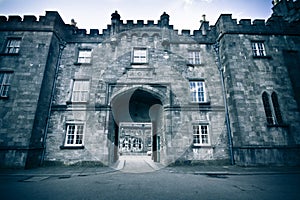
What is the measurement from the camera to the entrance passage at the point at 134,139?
101 ft

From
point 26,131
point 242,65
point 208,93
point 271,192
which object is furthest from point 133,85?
point 271,192

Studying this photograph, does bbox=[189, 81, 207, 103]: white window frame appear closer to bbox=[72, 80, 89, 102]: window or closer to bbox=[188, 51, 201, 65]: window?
bbox=[188, 51, 201, 65]: window

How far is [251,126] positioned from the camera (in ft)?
33.1

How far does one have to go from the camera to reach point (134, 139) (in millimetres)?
31516

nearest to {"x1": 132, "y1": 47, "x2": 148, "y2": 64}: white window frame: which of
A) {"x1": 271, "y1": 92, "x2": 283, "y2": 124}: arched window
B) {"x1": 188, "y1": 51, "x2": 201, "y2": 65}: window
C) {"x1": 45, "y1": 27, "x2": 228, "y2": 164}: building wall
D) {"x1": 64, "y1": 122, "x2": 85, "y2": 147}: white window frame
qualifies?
{"x1": 45, "y1": 27, "x2": 228, "y2": 164}: building wall

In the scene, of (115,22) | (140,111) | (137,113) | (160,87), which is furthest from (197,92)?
(115,22)

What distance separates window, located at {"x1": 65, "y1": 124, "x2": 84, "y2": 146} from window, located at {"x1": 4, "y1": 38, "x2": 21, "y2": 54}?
7538 millimetres

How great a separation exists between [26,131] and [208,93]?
13.8 meters

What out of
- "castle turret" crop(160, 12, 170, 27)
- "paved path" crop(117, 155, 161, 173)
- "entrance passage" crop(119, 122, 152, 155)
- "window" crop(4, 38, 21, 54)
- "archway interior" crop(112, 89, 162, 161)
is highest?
"castle turret" crop(160, 12, 170, 27)

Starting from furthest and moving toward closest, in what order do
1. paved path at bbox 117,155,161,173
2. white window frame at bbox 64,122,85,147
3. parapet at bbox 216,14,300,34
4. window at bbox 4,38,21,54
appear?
parapet at bbox 216,14,300,34 < window at bbox 4,38,21,54 < white window frame at bbox 64,122,85,147 < paved path at bbox 117,155,161,173

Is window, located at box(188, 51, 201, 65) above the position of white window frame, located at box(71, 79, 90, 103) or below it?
above

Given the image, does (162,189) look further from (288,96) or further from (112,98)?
(288,96)

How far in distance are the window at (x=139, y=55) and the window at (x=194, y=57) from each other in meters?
4.19

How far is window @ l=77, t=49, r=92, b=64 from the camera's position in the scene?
1276 cm
